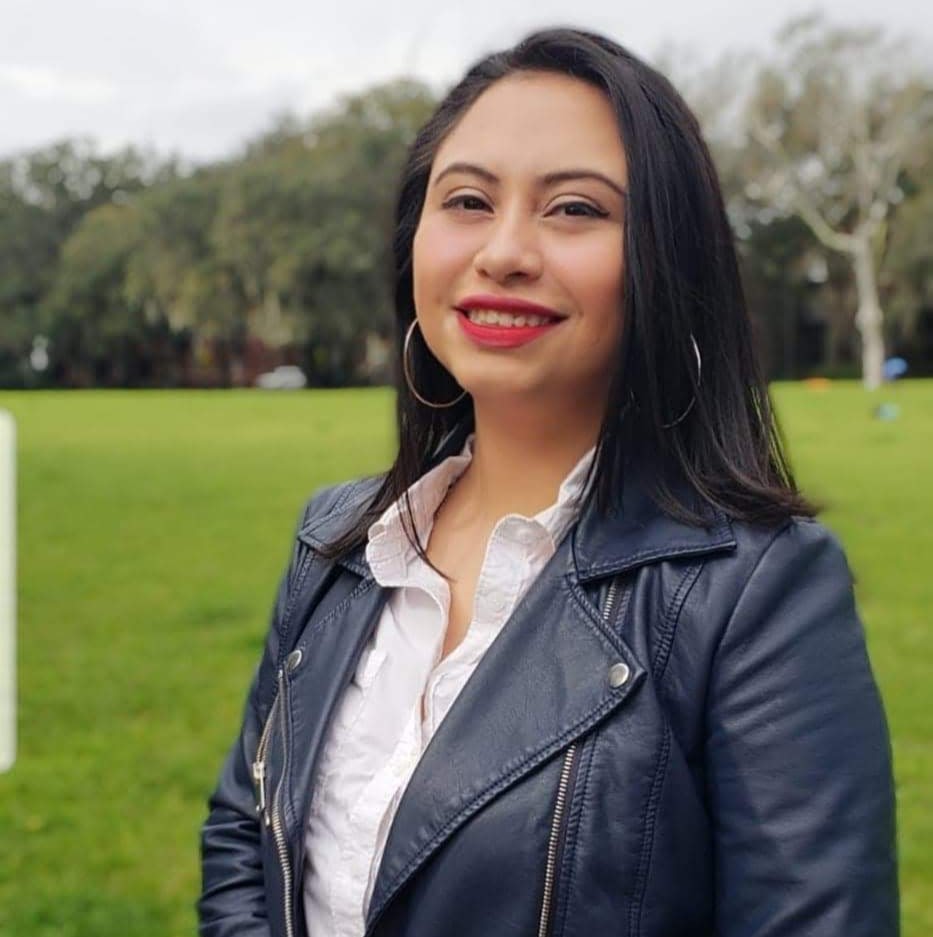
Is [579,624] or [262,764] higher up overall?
[579,624]

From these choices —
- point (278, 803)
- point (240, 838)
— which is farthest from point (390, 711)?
point (240, 838)

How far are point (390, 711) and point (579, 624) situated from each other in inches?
11.1

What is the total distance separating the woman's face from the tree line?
23.8 meters

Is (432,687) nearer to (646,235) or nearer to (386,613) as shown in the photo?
(386,613)

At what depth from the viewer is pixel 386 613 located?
66.7 inches

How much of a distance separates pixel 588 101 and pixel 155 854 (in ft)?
9.90

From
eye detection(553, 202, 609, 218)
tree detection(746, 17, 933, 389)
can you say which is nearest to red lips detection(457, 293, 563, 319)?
eye detection(553, 202, 609, 218)

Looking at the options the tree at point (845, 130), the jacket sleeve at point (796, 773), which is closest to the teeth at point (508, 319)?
the jacket sleeve at point (796, 773)

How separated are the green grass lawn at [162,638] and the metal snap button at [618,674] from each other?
347mm

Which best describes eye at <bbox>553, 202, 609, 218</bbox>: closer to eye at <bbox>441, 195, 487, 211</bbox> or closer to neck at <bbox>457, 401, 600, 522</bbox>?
eye at <bbox>441, 195, 487, 211</bbox>

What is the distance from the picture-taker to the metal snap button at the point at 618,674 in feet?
4.49

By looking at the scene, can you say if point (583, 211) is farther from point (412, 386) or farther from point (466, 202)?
→ point (412, 386)

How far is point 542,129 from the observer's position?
59.5 inches

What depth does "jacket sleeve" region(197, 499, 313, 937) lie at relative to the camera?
1760 millimetres
